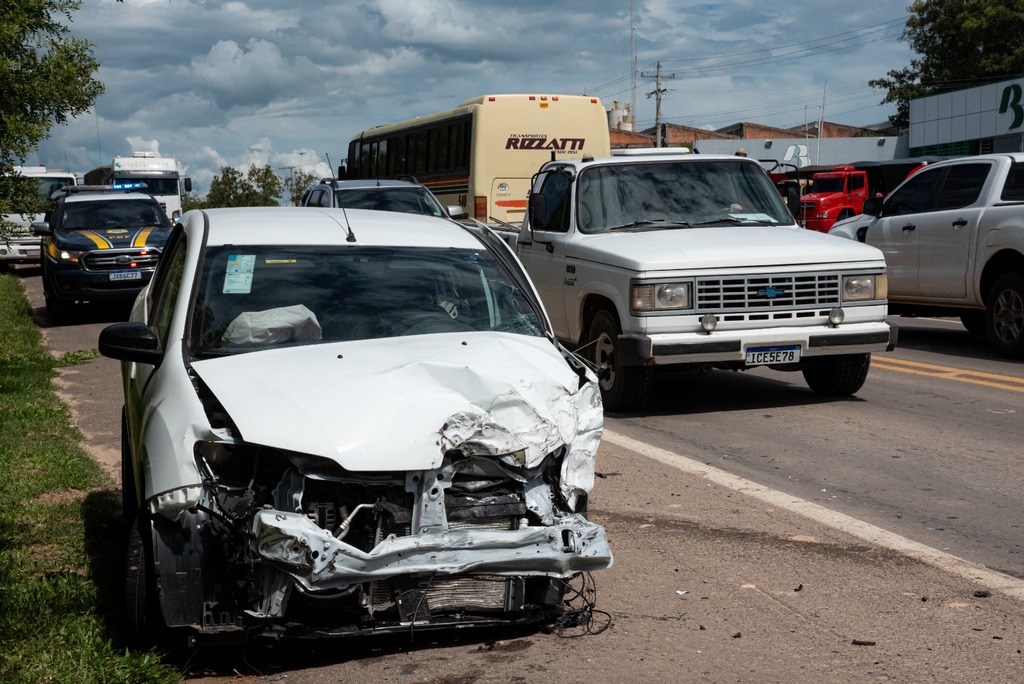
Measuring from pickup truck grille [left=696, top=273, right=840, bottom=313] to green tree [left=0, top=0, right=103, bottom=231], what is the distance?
5867mm

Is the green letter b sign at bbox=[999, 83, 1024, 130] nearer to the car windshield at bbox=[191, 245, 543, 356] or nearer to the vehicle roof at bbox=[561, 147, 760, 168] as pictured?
the vehicle roof at bbox=[561, 147, 760, 168]

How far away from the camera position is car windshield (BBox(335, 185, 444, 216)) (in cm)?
1731

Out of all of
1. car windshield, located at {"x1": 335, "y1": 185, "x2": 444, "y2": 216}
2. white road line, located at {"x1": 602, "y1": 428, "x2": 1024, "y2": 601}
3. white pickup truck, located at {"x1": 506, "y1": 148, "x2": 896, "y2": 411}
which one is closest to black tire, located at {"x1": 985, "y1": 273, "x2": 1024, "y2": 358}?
white pickup truck, located at {"x1": 506, "y1": 148, "x2": 896, "y2": 411}

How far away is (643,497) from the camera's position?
697cm

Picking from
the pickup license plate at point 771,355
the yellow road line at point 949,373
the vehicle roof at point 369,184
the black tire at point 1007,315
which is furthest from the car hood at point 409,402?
the vehicle roof at point 369,184

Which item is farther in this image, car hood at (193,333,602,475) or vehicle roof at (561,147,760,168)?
vehicle roof at (561,147,760,168)

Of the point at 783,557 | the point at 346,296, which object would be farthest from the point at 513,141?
the point at 783,557

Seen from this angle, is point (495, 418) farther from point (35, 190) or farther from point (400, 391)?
point (35, 190)

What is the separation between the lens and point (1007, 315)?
12.6 meters

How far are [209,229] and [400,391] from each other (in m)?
1.87

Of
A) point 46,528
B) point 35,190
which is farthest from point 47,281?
point 46,528

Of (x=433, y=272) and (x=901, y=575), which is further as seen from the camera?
(x=433, y=272)

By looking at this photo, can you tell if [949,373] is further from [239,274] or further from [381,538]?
[381,538]

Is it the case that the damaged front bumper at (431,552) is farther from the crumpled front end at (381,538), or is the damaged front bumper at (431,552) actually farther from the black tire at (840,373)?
the black tire at (840,373)
